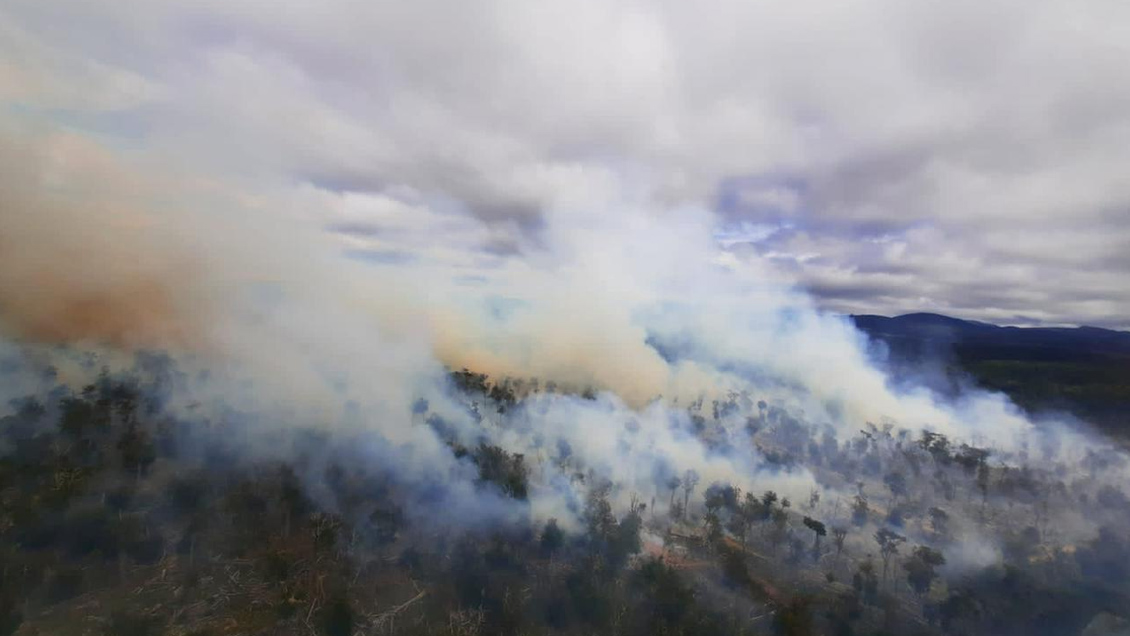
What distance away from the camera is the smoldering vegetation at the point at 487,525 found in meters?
83.1

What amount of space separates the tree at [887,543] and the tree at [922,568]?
326 cm

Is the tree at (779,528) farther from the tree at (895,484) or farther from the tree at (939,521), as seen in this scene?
the tree at (895,484)

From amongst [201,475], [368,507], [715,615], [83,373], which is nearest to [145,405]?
[83,373]

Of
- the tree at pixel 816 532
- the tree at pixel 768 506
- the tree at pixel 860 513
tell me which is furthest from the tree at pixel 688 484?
the tree at pixel 860 513

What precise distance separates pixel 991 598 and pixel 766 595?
42.2 metres

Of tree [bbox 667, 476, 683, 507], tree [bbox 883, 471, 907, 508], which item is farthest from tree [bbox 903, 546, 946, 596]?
tree [bbox 667, 476, 683, 507]

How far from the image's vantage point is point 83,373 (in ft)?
456

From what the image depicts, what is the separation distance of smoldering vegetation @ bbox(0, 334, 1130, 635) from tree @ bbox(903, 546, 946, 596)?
1.41ft

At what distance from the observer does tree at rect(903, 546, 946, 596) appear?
10144cm

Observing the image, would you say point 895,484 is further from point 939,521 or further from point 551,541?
point 551,541

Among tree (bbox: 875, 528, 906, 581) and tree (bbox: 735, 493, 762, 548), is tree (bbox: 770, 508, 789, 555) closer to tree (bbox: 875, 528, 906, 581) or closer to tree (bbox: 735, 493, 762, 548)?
tree (bbox: 735, 493, 762, 548)

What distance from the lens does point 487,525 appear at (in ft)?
349

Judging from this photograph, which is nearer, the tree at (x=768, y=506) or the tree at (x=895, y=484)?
the tree at (x=768, y=506)

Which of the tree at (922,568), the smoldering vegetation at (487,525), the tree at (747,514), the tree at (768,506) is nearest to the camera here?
the smoldering vegetation at (487,525)
